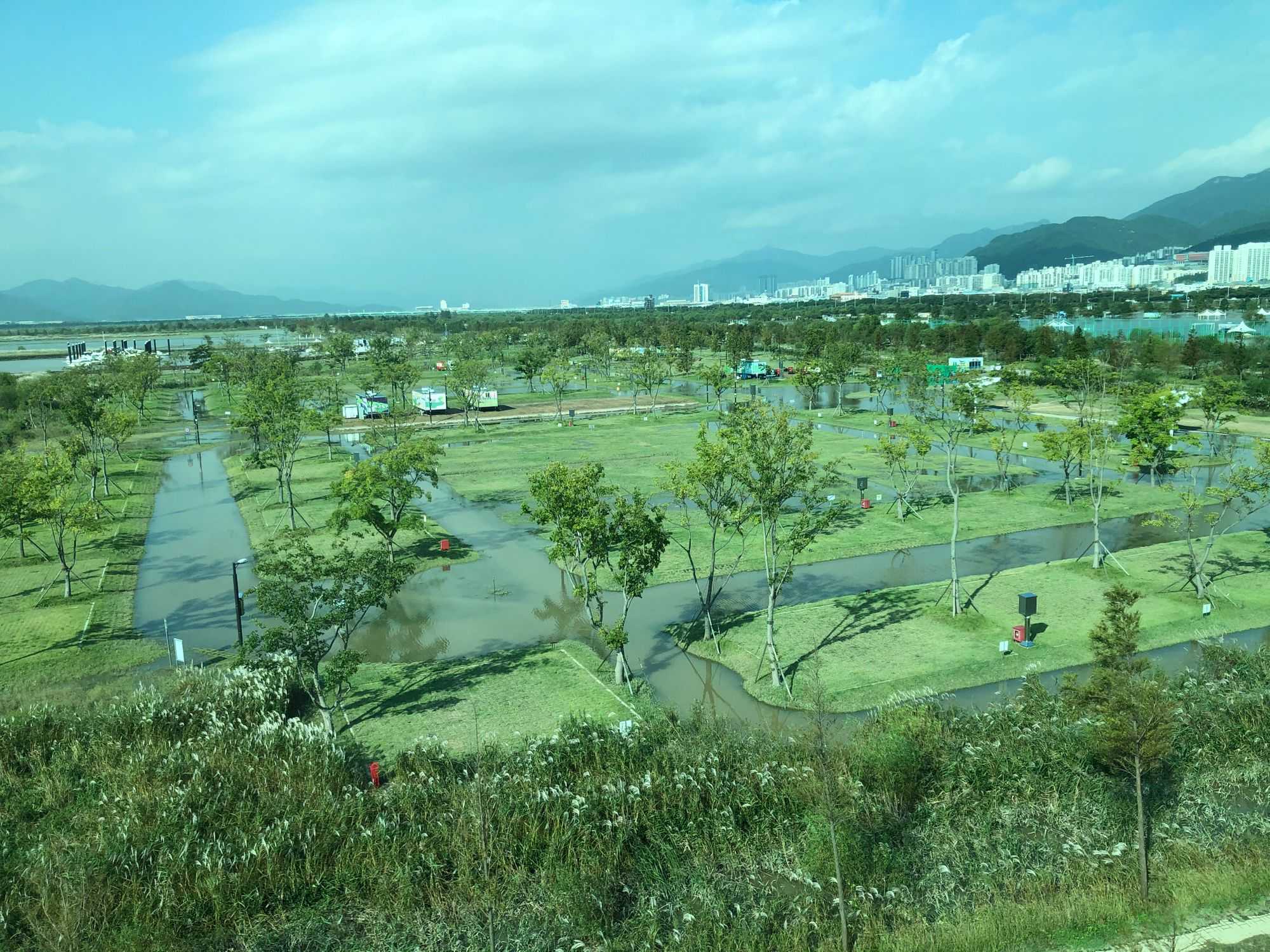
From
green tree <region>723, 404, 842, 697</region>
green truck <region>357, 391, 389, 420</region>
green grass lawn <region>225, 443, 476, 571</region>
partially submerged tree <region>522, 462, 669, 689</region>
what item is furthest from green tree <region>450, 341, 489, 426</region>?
green tree <region>723, 404, 842, 697</region>

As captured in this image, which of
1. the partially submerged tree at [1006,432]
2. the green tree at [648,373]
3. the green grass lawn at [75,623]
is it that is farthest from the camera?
the green tree at [648,373]

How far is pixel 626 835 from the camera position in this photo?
12.5 m

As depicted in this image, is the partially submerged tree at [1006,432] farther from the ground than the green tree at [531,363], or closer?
closer

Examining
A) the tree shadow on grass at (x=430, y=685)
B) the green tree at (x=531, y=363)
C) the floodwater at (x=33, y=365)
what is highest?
the floodwater at (x=33, y=365)

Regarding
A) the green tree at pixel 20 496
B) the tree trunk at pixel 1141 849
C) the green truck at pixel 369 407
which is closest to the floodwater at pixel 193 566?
the green tree at pixel 20 496

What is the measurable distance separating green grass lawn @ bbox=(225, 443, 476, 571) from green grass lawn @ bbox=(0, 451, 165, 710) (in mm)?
4216

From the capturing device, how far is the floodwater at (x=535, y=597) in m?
19.6

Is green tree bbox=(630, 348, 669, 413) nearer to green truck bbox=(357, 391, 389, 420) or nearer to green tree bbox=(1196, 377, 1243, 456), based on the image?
green truck bbox=(357, 391, 389, 420)

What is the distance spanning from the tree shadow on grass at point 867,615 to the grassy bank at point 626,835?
17.0 feet

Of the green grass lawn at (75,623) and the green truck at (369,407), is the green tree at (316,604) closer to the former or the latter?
the green grass lawn at (75,623)

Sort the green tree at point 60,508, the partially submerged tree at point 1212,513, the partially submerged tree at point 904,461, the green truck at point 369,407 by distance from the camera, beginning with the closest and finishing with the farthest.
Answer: the partially submerged tree at point 1212,513 → the green tree at point 60,508 → the partially submerged tree at point 904,461 → the green truck at point 369,407

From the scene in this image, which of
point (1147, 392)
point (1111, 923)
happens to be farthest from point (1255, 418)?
point (1111, 923)

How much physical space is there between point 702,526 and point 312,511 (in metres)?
15.9

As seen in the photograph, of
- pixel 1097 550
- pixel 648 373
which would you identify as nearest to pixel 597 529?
pixel 1097 550
